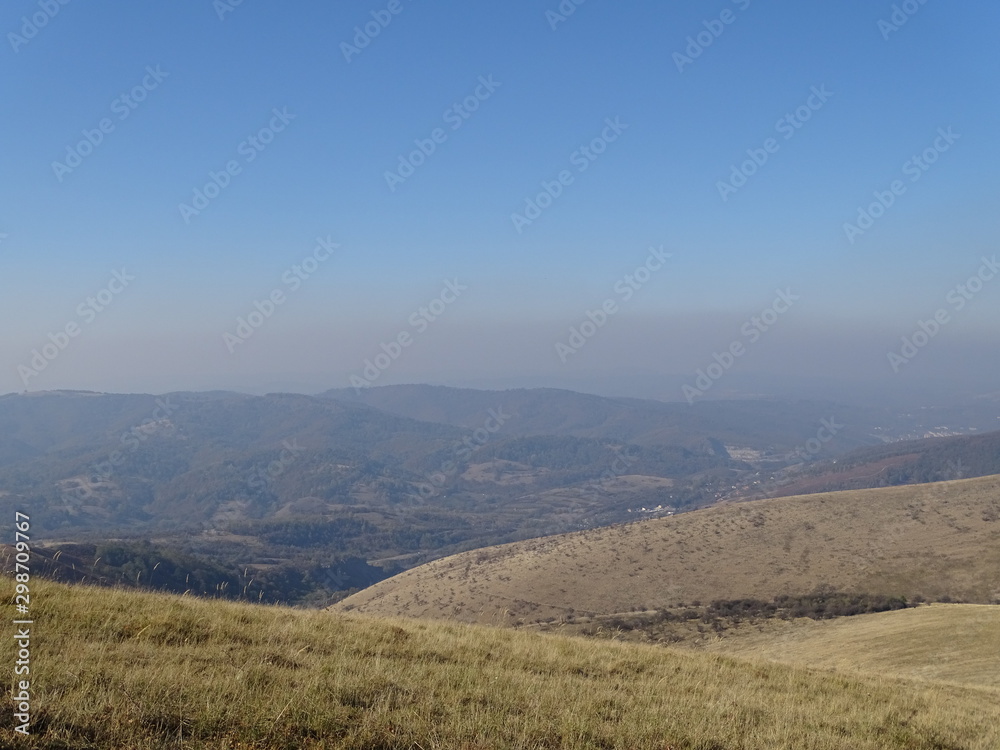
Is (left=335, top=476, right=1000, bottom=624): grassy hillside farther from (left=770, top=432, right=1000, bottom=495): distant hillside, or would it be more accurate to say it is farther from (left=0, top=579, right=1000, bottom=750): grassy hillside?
(left=770, top=432, right=1000, bottom=495): distant hillside

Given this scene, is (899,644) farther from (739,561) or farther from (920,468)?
(920,468)

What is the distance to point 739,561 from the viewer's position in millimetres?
54062

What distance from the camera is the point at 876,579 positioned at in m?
47.0

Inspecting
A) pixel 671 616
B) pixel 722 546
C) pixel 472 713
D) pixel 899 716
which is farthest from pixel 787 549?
pixel 472 713

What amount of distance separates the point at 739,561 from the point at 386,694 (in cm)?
5374

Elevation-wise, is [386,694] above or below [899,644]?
above

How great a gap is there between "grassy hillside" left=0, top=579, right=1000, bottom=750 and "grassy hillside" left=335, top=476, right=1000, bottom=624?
115ft

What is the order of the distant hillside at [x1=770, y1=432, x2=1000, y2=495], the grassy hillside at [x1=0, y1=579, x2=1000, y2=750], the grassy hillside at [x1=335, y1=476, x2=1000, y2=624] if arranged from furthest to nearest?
the distant hillside at [x1=770, y1=432, x2=1000, y2=495], the grassy hillside at [x1=335, y1=476, x2=1000, y2=624], the grassy hillside at [x1=0, y1=579, x2=1000, y2=750]

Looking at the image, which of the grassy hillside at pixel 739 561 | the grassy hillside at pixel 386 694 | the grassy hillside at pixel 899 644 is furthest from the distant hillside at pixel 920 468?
the grassy hillside at pixel 386 694

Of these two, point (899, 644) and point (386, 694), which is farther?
point (899, 644)

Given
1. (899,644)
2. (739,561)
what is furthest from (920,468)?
(899,644)

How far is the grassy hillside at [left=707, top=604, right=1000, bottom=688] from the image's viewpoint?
18.9 m

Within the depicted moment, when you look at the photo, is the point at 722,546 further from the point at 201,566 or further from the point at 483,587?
the point at 201,566

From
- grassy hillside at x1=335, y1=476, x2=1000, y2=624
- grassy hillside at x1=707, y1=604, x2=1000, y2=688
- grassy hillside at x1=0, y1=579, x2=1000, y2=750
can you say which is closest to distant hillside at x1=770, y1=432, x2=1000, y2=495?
grassy hillside at x1=335, y1=476, x2=1000, y2=624
